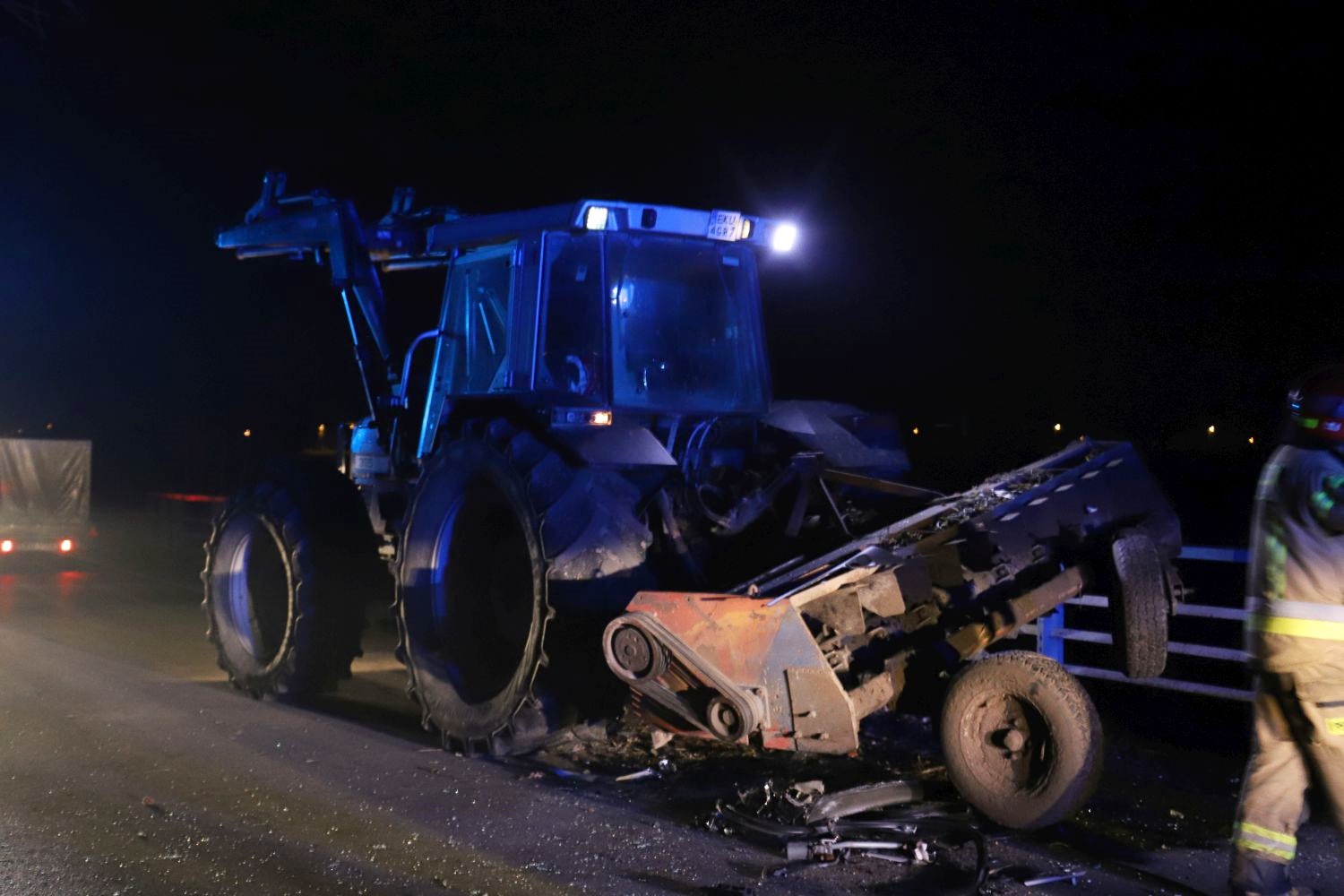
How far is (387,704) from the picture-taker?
30.5 feet

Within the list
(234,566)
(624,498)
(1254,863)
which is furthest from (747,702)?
(234,566)

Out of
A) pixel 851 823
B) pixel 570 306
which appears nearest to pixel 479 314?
pixel 570 306

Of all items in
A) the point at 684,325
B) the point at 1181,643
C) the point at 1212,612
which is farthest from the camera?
the point at 684,325

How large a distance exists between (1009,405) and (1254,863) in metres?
32.3

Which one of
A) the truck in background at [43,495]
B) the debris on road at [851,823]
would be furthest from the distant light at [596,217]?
the truck in background at [43,495]

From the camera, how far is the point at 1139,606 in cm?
614

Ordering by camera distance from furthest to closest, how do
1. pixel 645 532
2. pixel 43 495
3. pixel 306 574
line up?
pixel 43 495, pixel 306 574, pixel 645 532

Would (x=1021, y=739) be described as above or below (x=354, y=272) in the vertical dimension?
below

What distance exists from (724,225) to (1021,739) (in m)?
3.69

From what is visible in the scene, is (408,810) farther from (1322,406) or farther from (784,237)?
(1322,406)

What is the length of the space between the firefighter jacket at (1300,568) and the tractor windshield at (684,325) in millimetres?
3890

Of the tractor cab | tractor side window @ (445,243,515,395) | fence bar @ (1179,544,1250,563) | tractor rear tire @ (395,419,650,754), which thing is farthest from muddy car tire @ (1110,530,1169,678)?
tractor side window @ (445,243,515,395)

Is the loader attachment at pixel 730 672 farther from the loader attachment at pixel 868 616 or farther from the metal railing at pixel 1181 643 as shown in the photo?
the metal railing at pixel 1181 643

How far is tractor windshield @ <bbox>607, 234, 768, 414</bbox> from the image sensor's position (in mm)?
7906
